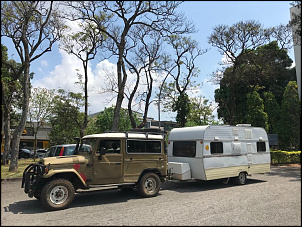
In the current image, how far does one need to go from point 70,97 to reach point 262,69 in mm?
19504

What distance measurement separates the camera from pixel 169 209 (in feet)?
24.0

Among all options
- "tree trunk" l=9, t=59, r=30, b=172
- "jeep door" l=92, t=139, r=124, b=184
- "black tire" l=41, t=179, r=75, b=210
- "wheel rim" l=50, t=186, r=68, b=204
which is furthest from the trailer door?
"tree trunk" l=9, t=59, r=30, b=172

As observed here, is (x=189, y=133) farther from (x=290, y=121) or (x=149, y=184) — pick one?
(x=290, y=121)

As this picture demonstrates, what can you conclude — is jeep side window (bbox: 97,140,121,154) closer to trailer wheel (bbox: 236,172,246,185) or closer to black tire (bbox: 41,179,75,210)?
black tire (bbox: 41,179,75,210)

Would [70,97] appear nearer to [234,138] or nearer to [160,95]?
[160,95]

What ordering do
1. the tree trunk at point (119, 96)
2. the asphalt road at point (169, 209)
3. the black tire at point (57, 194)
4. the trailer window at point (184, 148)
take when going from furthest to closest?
the tree trunk at point (119, 96), the trailer window at point (184, 148), the black tire at point (57, 194), the asphalt road at point (169, 209)

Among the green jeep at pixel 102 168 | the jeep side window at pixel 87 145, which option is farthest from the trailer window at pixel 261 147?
the jeep side window at pixel 87 145

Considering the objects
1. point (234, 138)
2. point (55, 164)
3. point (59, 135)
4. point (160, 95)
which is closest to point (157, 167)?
point (55, 164)

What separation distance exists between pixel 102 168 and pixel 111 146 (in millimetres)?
808

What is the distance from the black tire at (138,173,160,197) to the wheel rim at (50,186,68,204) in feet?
8.65

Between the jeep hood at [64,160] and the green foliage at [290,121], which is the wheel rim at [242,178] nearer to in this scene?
the jeep hood at [64,160]

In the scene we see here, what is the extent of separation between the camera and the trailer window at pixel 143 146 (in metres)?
9.09

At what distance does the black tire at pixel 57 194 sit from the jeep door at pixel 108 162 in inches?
35.5

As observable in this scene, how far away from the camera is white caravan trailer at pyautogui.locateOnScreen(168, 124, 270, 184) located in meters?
10.8
